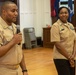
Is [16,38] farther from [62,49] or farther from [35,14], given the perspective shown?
[35,14]

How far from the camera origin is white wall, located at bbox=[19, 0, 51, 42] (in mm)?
9276

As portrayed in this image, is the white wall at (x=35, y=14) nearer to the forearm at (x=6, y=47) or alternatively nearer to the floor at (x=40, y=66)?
the floor at (x=40, y=66)

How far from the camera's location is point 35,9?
9.84 metres

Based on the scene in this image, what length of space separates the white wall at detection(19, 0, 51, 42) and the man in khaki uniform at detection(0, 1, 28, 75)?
7.16 meters

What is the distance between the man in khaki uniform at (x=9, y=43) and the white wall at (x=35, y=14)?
7.16m

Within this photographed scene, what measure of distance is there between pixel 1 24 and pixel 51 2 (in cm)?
812

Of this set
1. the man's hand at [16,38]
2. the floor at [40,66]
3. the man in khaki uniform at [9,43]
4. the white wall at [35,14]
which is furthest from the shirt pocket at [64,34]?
the white wall at [35,14]

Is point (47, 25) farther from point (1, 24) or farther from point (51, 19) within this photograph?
point (1, 24)

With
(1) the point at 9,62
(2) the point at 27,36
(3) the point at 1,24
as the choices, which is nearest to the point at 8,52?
(1) the point at 9,62

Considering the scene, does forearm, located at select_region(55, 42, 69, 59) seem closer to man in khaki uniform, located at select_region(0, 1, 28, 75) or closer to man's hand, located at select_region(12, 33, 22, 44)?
man in khaki uniform, located at select_region(0, 1, 28, 75)

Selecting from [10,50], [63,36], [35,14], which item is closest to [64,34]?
[63,36]

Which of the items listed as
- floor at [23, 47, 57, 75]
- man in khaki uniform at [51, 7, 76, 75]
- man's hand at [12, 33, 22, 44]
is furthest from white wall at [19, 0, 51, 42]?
man's hand at [12, 33, 22, 44]

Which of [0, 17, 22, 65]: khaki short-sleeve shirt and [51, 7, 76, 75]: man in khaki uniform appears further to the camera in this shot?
[51, 7, 76, 75]: man in khaki uniform

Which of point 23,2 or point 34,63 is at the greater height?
point 23,2
